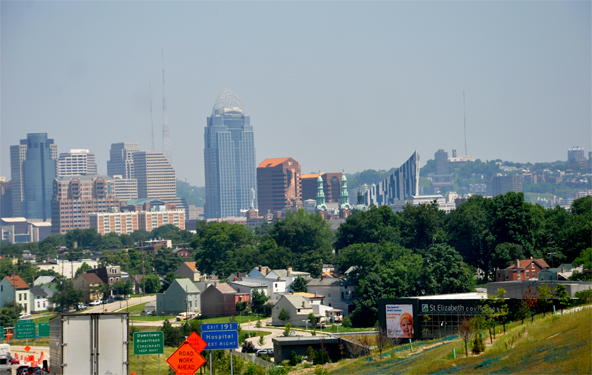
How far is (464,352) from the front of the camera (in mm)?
35344

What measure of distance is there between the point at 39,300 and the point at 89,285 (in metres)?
7.19

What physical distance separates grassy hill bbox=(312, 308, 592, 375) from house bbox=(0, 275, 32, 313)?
83.0 m

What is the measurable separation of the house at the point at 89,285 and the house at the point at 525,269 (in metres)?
57.9

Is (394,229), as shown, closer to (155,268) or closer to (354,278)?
(354,278)

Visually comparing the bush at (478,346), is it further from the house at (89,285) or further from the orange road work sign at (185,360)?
the house at (89,285)

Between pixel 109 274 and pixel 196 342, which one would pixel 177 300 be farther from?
pixel 196 342

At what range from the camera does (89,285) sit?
119688mm

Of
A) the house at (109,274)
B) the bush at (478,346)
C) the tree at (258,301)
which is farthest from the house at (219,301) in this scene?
the bush at (478,346)

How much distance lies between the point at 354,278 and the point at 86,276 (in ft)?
156

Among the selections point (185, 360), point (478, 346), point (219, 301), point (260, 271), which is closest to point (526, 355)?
point (478, 346)

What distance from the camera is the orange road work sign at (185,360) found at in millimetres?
25188

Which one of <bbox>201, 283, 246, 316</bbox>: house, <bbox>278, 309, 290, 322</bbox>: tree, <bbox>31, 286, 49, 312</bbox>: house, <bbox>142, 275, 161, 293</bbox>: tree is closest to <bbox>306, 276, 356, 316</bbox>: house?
<bbox>201, 283, 246, 316</bbox>: house

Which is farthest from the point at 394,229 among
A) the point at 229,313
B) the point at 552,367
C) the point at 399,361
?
the point at 552,367

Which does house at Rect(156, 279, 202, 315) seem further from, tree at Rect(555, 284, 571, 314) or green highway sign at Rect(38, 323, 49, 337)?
tree at Rect(555, 284, 571, 314)
